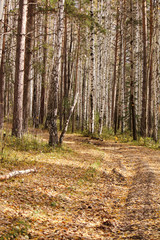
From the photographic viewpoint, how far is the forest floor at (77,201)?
378cm

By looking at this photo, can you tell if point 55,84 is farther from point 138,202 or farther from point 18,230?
point 18,230

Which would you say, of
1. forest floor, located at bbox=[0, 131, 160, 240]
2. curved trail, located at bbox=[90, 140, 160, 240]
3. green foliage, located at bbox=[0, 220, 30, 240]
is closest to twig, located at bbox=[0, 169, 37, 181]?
forest floor, located at bbox=[0, 131, 160, 240]

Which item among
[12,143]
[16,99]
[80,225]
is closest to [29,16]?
[16,99]

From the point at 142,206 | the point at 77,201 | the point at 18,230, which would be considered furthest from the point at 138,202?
the point at 18,230

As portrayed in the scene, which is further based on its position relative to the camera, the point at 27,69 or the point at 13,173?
the point at 27,69

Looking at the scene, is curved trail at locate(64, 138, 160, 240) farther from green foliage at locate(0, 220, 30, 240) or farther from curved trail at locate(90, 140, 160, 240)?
green foliage at locate(0, 220, 30, 240)

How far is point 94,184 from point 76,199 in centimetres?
124

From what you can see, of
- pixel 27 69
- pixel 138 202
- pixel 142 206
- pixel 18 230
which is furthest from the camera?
pixel 27 69

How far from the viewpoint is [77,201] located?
5.26 m

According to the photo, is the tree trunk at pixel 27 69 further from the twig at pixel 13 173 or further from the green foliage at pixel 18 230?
the green foliage at pixel 18 230

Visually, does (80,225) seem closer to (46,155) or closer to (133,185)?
(133,185)

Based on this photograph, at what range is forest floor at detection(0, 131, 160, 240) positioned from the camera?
3.78 meters

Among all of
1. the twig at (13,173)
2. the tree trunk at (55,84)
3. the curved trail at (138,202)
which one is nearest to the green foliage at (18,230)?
the curved trail at (138,202)

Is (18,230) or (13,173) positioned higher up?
(13,173)
